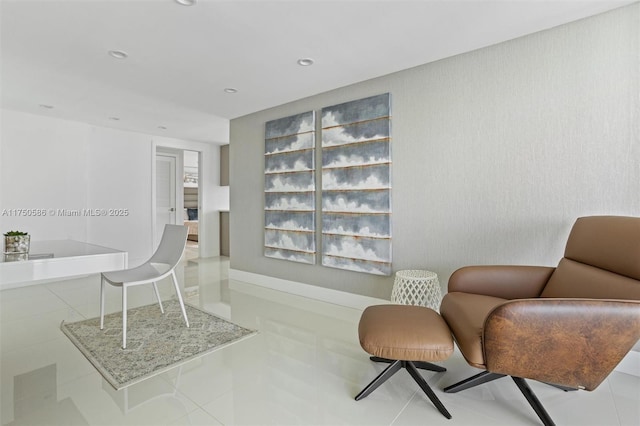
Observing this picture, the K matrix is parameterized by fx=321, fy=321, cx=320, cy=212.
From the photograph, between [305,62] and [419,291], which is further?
[305,62]

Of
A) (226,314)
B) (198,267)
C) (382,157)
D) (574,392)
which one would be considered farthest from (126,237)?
(574,392)

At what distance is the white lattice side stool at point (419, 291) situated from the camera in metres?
2.56

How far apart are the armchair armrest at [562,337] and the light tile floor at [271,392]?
388mm

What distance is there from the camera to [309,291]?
3750mm

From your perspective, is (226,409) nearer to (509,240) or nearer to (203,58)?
(509,240)

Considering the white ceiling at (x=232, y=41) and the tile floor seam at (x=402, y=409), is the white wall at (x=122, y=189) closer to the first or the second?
the white ceiling at (x=232, y=41)

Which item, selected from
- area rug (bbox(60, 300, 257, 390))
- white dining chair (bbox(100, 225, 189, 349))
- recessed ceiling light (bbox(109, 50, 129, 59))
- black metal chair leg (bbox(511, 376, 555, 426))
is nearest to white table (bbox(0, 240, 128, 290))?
white dining chair (bbox(100, 225, 189, 349))

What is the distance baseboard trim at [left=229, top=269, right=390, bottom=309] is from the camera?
3.30 meters

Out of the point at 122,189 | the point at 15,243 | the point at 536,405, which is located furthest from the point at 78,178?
the point at 536,405

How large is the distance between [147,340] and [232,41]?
2416mm

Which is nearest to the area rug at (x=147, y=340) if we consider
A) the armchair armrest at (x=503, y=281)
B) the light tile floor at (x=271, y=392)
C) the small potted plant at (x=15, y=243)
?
the light tile floor at (x=271, y=392)

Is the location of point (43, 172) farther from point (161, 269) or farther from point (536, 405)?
point (536, 405)

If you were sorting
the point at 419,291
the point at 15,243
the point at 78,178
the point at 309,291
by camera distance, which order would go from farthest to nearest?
1. the point at 78,178
2. the point at 309,291
3. the point at 419,291
4. the point at 15,243

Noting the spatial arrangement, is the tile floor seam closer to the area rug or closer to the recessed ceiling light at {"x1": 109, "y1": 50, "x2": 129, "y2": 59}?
the area rug
